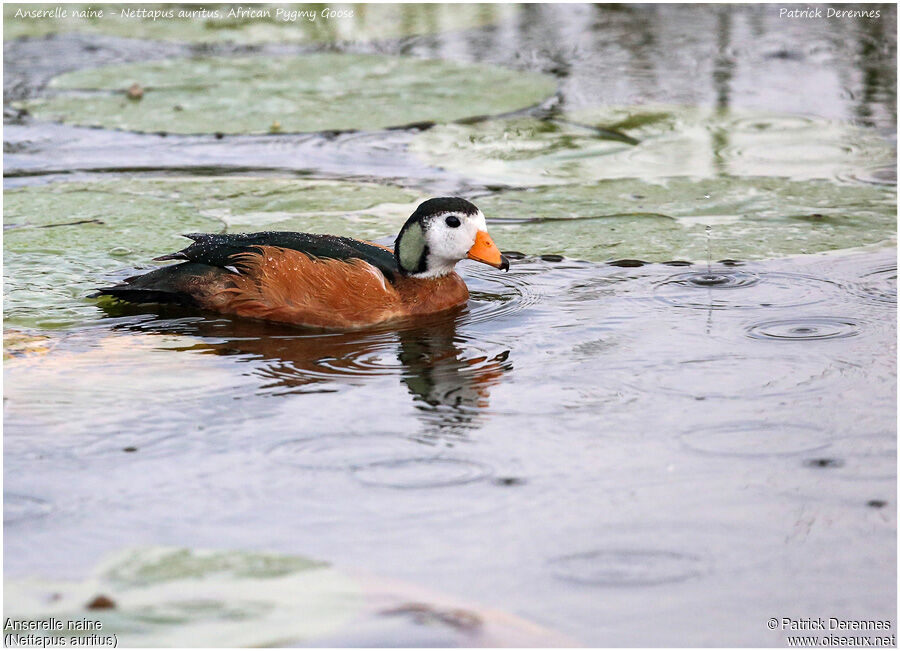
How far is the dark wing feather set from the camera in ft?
21.4

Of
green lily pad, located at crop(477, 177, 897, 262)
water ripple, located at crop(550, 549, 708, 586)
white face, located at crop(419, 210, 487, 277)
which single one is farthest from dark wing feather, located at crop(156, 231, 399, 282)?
water ripple, located at crop(550, 549, 708, 586)

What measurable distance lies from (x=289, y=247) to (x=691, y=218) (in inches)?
110

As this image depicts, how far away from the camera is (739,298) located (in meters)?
6.80

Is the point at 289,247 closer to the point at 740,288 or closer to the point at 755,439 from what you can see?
the point at 740,288

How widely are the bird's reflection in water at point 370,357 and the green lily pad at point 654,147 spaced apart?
109 inches

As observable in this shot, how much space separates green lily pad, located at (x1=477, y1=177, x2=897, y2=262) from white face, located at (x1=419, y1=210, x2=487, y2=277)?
0.90 m

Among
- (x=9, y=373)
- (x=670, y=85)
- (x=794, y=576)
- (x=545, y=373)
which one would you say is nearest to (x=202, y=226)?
(x=9, y=373)

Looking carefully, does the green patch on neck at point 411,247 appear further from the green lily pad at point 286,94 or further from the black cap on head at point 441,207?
the green lily pad at point 286,94

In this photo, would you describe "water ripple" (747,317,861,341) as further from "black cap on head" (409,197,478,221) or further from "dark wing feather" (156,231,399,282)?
"dark wing feather" (156,231,399,282)

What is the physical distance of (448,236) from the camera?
21.6 ft

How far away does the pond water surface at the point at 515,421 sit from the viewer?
12.6 feet

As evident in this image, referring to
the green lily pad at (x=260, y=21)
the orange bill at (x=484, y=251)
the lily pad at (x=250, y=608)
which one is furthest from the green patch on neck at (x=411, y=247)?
the green lily pad at (x=260, y=21)

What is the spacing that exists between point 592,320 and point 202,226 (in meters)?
2.68

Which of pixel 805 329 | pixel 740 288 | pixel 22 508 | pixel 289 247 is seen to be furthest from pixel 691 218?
pixel 22 508
